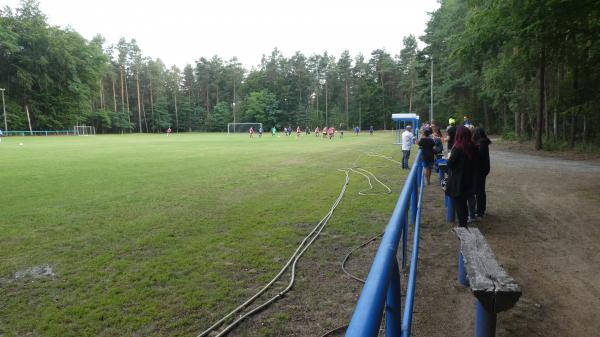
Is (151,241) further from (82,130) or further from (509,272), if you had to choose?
(82,130)

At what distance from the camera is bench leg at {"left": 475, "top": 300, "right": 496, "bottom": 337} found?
8.21ft

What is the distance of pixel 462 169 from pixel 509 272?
7.05 ft

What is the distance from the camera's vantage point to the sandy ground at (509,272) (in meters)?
3.83

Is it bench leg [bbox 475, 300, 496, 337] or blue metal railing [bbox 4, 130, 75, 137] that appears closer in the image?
bench leg [bbox 475, 300, 496, 337]

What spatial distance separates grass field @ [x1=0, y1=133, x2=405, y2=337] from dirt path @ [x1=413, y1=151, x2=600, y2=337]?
1518 mm

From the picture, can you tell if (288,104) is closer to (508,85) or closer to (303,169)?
(508,85)

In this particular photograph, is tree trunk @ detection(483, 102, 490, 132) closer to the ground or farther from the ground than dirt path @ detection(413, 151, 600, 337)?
farther from the ground

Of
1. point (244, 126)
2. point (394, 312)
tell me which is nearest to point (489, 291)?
point (394, 312)

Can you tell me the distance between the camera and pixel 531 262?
Result: 18.0 ft

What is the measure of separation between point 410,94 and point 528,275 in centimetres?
8413

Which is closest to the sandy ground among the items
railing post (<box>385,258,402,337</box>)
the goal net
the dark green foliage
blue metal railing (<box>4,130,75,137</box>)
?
railing post (<box>385,258,402,337</box>)

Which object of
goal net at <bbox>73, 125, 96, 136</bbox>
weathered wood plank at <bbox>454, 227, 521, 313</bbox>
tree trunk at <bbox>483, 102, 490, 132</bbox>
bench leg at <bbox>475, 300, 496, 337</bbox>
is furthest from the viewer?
goal net at <bbox>73, 125, 96, 136</bbox>

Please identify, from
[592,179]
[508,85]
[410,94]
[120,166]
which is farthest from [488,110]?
[120,166]

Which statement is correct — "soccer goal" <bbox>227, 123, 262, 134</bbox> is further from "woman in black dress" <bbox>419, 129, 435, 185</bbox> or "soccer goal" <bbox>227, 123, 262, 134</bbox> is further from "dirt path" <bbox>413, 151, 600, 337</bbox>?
"dirt path" <bbox>413, 151, 600, 337</bbox>
